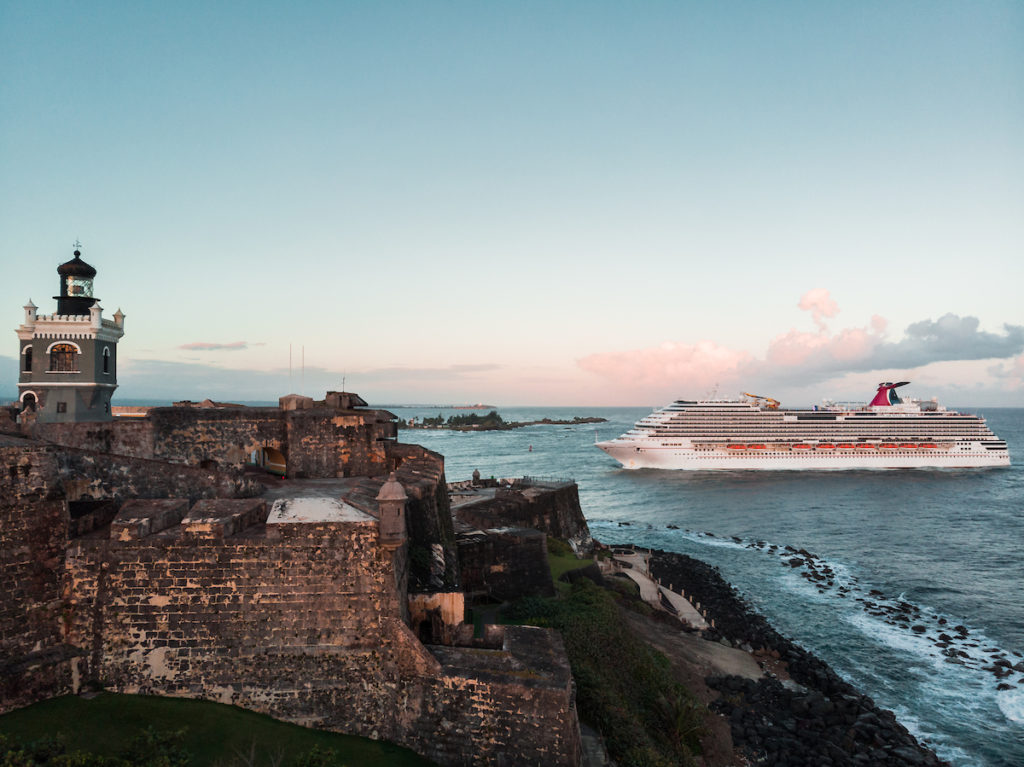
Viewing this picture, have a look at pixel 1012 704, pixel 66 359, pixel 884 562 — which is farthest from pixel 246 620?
pixel 884 562

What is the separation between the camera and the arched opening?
1744 cm

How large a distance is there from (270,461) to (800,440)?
71.2 meters

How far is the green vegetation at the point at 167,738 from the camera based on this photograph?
765 centimetres

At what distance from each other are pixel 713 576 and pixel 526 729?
86.8 feet

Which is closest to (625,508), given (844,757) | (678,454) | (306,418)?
(678,454)

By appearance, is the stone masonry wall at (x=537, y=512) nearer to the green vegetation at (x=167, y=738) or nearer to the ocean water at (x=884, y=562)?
the ocean water at (x=884, y=562)

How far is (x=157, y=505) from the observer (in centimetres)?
1002

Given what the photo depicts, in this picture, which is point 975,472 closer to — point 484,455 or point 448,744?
point 484,455

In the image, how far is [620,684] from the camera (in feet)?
52.2

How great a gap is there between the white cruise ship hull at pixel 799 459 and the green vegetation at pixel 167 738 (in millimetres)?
68168

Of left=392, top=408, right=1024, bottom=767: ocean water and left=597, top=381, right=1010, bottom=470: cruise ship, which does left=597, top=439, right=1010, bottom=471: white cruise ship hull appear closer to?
left=597, top=381, right=1010, bottom=470: cruise ship

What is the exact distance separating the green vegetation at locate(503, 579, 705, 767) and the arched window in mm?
15604

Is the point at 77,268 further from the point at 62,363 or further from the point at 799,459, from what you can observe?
the point at 799,459

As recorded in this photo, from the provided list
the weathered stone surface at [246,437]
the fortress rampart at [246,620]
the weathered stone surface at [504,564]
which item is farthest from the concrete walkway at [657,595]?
the fortress rampart at [246,620]
